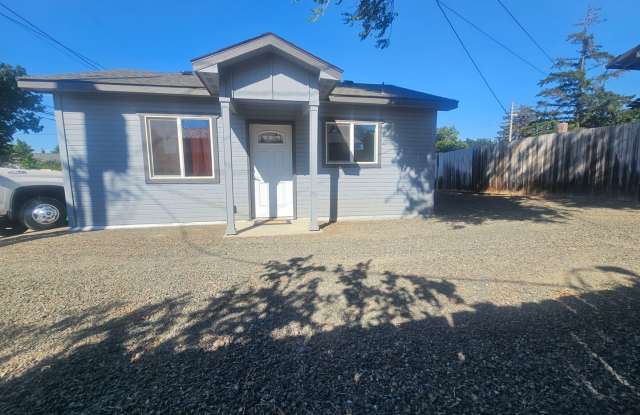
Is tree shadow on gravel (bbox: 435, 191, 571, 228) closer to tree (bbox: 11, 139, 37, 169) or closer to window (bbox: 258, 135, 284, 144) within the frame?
window (bbox: 258, 135, 284, 144)

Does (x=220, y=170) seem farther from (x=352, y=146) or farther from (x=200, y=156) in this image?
(x=352, y=146)

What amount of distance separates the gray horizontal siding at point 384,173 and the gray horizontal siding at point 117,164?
7.88ft

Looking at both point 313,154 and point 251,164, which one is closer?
point 313,154

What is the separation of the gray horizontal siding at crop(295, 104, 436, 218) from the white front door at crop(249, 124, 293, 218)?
0.29 metres

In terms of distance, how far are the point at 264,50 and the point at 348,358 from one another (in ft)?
16.8

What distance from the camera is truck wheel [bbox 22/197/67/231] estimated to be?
5.86m

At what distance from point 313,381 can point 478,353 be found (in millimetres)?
1184

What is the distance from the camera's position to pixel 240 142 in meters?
6.60

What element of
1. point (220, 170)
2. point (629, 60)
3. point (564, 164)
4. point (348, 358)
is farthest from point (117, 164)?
point (564, 164)

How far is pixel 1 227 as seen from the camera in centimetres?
595

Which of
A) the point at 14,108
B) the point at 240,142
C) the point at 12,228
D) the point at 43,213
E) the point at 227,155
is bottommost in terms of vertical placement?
the point at 12,228

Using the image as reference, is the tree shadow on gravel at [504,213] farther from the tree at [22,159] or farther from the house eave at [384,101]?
the tree at [22,159]

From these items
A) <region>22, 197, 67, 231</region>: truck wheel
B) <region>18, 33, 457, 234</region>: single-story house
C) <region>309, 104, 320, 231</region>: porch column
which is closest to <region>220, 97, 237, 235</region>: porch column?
<region>18, 33, 457, 234</region>: single-story house

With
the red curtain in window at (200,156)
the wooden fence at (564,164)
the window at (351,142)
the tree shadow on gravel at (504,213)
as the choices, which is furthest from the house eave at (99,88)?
the wooden fence at (564,164)
